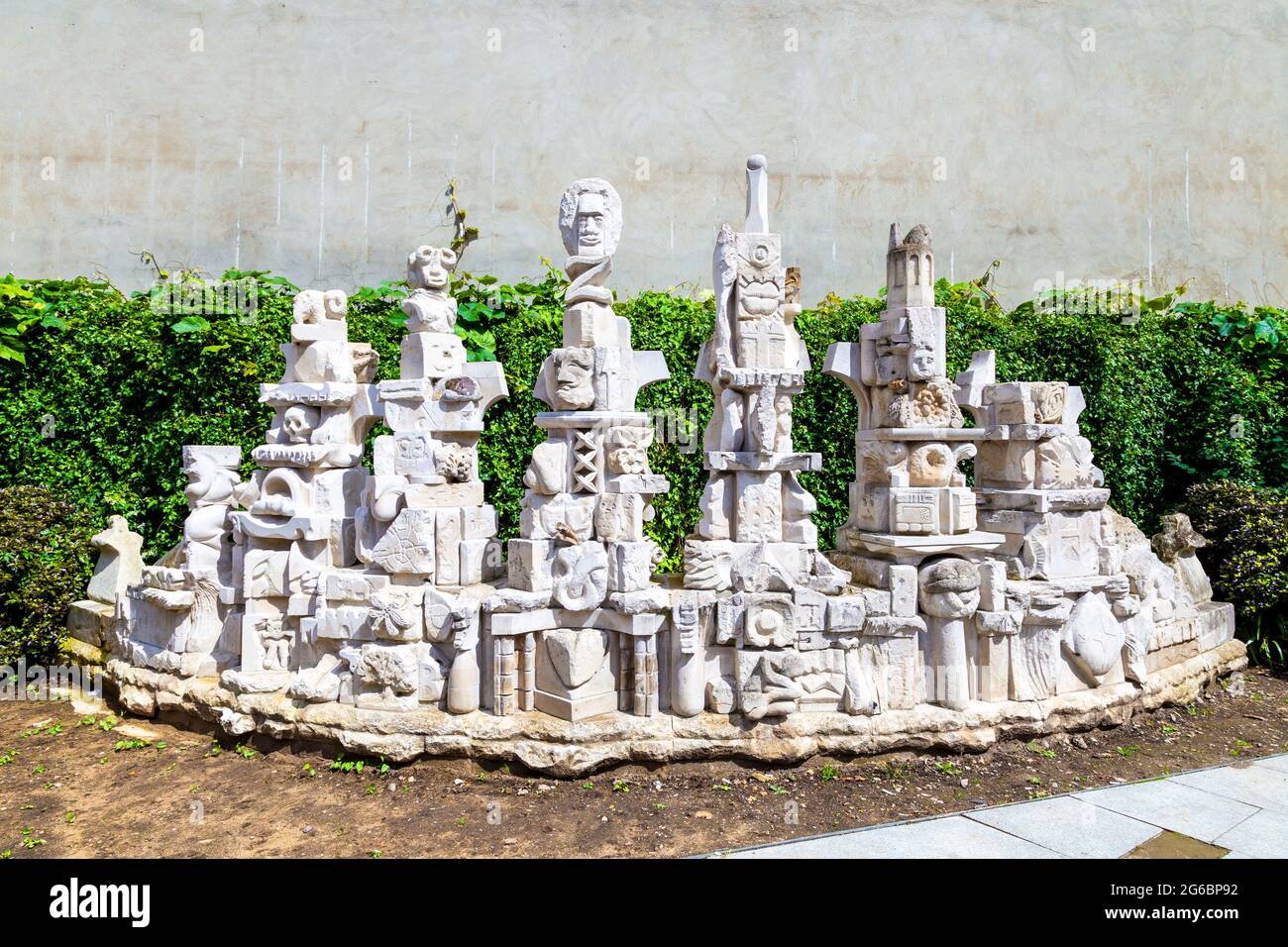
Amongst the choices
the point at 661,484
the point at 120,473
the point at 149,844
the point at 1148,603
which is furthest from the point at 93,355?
the point at 1148,603

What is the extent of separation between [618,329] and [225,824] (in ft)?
11.6

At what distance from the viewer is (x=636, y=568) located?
16.2 ft

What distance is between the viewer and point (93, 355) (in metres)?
7.21

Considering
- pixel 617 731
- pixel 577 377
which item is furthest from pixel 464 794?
pixel 577 377

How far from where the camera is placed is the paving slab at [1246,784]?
450cm

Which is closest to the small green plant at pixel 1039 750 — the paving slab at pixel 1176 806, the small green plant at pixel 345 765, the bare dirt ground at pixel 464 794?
the bare dirt ground at pixel 464 794

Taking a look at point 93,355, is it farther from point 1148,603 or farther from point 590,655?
point 1148,603

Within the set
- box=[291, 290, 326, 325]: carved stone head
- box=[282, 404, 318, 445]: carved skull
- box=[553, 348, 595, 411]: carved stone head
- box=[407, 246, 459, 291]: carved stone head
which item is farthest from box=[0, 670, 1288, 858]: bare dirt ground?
box=[407, 246, 459, 291]: carved stone head

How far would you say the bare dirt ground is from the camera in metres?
4.07

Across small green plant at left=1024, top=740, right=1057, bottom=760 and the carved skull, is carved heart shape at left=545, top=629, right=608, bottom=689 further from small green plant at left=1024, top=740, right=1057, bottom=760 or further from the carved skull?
small green plant at left=1024, top=740, right=1057, bottom=760

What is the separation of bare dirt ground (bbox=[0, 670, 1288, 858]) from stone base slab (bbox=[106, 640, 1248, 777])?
0.30 ft

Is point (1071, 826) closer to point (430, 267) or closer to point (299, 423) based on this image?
point (430, 267)

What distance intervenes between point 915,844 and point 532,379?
16.0ft
